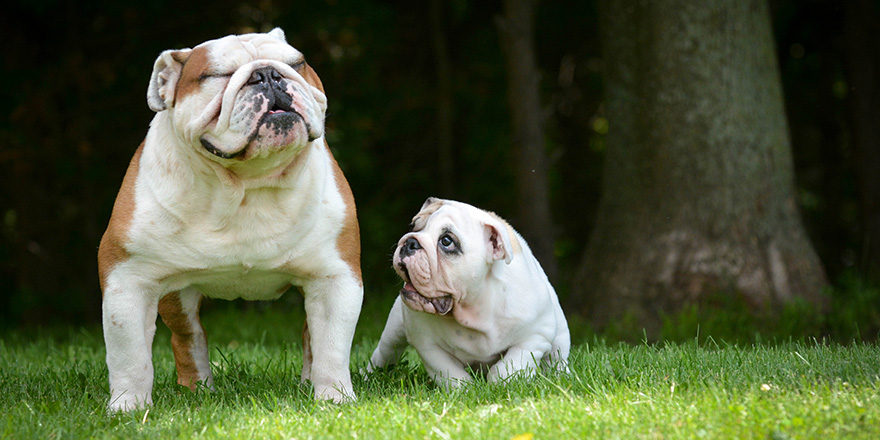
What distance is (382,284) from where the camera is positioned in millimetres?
10836

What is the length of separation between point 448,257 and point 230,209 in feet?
3.25

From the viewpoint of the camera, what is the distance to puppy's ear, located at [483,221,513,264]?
4.11 metres

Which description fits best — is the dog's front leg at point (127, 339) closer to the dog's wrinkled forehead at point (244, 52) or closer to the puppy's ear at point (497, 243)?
the dog's wrinkled forehead at point (244, 52)

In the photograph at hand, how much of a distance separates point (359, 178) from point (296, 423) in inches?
313

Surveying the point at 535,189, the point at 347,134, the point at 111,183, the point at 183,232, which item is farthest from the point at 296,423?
the point at 111,183

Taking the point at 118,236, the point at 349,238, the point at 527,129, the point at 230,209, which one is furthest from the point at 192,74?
the point at 527,129

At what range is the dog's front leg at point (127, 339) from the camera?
3.75 meters

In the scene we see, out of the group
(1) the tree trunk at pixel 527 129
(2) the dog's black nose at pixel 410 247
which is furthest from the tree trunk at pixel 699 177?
(2) the dog's black nose at pixel 410 247

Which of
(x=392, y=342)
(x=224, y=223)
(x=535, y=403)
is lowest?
(x=392, y=342)

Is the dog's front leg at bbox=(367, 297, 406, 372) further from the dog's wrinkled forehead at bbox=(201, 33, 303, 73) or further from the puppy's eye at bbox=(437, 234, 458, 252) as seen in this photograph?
the dog's wrinkled forehead at bbox=(201, 33, 303, 73)

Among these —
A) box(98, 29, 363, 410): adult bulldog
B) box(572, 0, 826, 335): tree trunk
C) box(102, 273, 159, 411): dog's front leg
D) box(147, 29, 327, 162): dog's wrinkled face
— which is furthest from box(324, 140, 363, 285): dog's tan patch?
box(572, 0, 826, 335): tree trunk

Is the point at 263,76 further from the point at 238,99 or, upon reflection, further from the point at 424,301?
the point at 424,301

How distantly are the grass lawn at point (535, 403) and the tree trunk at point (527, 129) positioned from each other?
3.22 m

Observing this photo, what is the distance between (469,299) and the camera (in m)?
4.12
